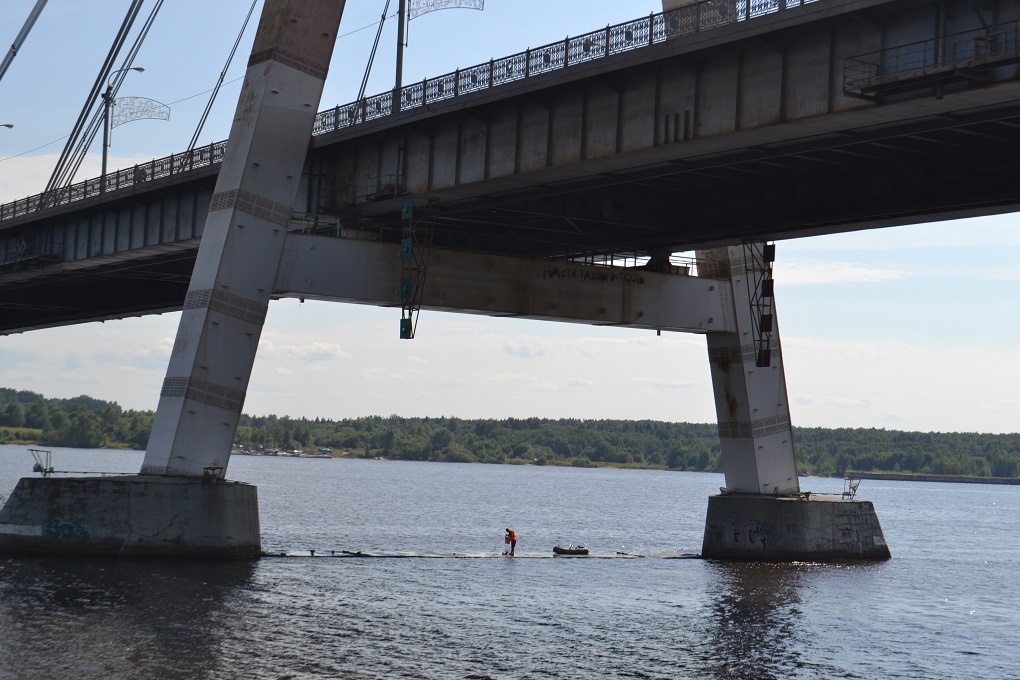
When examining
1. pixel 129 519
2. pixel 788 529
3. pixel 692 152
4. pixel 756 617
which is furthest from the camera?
pixel 788 529

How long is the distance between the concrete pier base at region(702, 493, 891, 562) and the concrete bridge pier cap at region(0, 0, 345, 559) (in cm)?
2021

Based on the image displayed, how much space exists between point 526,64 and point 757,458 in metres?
21.4

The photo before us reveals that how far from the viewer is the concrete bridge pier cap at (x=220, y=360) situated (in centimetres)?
4134

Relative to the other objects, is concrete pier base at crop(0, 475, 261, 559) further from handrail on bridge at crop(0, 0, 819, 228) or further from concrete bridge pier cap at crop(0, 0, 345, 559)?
handrail on bridge at crop(0, 0, 819, 228)

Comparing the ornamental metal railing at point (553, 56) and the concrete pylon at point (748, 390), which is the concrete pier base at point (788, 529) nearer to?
the concrete pylon at point (748, 390)

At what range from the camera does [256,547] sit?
43656 mm

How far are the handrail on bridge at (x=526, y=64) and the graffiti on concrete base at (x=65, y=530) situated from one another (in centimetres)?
1661

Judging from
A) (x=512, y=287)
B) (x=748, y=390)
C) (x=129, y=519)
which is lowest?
(x=129, y=519)

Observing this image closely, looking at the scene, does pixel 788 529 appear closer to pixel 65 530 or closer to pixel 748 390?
pixel 748 390

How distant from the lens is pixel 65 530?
41.7m

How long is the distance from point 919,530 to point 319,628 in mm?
91098

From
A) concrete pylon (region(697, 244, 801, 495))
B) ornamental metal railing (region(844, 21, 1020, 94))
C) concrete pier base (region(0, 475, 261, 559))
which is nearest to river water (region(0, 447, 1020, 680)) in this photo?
concrete pier base (region(0, 475, 261, 559))

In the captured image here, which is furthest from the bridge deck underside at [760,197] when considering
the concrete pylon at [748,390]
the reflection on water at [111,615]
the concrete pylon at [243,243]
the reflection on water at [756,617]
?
the reflection on water at [111,615]

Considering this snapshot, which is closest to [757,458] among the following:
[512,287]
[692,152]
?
[512,287]
